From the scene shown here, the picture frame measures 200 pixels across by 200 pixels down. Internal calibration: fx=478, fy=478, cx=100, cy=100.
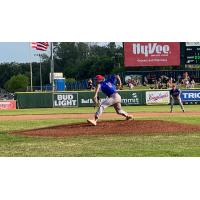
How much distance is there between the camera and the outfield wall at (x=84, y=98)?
39.9 meters

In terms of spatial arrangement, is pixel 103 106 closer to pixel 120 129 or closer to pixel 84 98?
pixel 120 129

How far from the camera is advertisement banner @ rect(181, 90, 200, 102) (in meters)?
39.7

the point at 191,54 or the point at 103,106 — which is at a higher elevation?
the point at 191,54

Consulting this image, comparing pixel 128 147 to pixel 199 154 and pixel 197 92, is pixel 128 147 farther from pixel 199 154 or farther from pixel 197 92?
pixel 197 92

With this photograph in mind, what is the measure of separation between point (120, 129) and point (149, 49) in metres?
33.3

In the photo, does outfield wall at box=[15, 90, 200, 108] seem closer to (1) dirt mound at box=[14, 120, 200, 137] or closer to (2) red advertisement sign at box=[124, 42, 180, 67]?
(2) red advertisement sign at box=[124, 42, 180, 67]

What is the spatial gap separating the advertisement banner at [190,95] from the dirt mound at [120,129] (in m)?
24.5

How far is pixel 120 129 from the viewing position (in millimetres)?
14578

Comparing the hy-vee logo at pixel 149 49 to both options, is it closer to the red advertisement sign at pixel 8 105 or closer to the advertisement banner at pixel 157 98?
the advertisement banner at pixel 157 98

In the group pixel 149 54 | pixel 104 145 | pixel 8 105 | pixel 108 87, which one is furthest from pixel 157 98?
pixel 104 145

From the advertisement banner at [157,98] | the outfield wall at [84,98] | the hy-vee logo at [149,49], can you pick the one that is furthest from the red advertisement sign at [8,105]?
the hy-vee logo at [149,49]

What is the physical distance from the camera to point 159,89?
40.8 m

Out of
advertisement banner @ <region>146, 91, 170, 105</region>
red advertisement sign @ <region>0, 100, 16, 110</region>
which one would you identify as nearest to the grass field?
advertisement banner @ <region>146, 91, 170, 105</region>

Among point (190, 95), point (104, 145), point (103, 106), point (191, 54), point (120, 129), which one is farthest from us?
point (191, 54)
